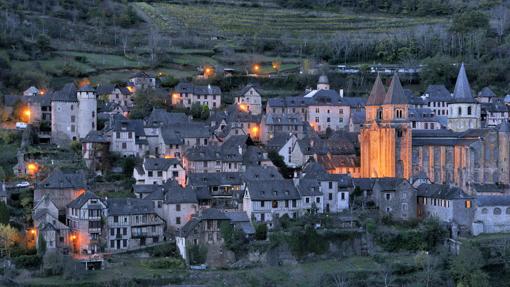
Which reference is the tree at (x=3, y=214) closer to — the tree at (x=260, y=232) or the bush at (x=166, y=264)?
the bush at (x=166, y=264)

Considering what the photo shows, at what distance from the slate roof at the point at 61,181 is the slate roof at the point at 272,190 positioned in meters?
11.5

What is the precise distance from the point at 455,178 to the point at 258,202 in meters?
18.7

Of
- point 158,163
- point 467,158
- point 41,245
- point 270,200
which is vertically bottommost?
point 41,245

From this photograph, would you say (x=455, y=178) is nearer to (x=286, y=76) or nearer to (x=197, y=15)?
(x=286, y=76)

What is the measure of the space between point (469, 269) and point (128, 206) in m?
22.5

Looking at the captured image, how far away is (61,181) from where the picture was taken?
2657 inches

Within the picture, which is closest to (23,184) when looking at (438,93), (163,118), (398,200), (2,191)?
(2,191)

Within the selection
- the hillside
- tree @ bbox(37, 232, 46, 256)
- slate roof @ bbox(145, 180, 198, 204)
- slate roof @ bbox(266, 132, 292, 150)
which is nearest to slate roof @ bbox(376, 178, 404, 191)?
slate roof @ bbox(266, 132, 292, 150)

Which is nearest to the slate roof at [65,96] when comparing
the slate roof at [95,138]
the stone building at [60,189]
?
the slate roof at [95,138]

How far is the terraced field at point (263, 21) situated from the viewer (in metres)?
124

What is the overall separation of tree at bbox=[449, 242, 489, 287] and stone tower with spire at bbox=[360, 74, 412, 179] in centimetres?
1379

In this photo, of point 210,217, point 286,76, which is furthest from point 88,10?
point 210,217

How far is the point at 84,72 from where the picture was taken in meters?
97.4

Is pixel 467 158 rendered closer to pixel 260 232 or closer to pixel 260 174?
pixel 260 174
